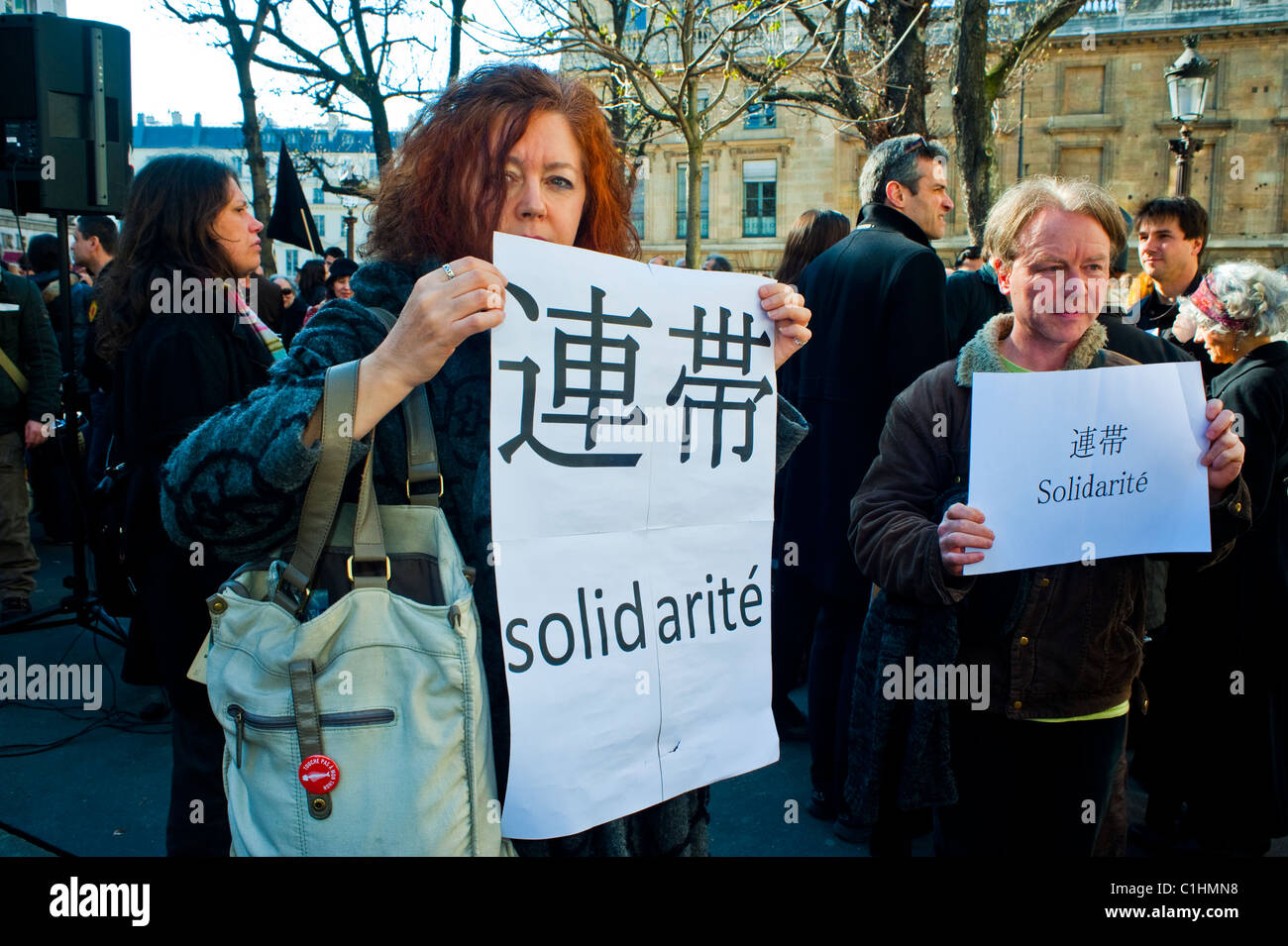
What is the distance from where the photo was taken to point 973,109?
8.75 m

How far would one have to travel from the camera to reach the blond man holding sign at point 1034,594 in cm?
211

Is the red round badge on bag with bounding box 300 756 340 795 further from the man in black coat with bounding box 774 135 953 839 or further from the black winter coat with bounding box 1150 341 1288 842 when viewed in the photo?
the black winter coat with bounding box 1150 341 1288 842

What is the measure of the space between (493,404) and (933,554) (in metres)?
1.03

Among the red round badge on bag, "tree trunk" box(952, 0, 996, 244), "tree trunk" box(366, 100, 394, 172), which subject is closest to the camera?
the red round badge on bag

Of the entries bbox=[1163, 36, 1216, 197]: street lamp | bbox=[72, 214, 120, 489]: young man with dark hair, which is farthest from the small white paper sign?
bbox=[1163, 36, 1216, 197]: street lamp

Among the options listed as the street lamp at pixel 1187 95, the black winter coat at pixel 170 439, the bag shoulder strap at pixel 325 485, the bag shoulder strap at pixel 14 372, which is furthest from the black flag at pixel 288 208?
the street lamp at pixel 1187 95

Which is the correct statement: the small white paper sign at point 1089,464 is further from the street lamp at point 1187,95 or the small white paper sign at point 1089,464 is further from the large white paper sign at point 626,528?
the street lamp at point 1187,95

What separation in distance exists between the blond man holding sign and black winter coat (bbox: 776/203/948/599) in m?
1.09

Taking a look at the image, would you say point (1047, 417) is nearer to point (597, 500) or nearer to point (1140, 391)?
point (1140, 391)

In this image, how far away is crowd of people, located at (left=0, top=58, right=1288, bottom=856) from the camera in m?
1.46

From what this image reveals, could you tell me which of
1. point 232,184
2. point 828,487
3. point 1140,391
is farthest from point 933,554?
point 232,184

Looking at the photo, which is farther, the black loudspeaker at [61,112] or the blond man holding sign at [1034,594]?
the black loudspeaker at [61,112]

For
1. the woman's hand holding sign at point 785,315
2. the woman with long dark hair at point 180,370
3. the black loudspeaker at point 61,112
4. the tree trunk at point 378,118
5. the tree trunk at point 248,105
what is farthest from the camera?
the tree trunk at point 248,105

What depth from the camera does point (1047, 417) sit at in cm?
203
